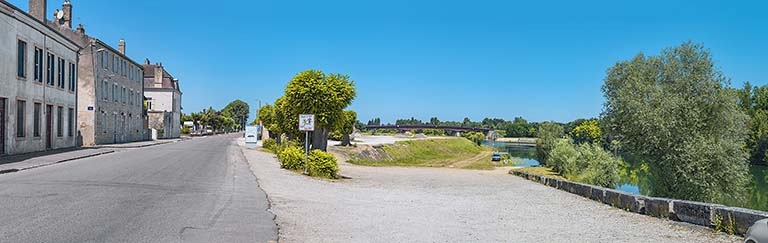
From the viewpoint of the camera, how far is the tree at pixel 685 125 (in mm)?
31766

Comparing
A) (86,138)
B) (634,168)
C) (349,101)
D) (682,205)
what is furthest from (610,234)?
(634,168)

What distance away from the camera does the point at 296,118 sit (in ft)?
91.7

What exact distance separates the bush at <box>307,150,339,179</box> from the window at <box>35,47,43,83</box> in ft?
52.5

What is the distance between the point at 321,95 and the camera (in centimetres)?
2597

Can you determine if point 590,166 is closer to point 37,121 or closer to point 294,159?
point 294,159

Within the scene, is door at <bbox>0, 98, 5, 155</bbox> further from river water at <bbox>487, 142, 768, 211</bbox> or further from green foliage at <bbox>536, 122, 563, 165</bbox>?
green foliage at <bbox>536, 122, 563, 165</bbox>

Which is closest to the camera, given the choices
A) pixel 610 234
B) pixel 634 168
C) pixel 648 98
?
pixel 610 234

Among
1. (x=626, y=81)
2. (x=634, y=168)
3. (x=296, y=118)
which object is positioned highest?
(x=626, y=81)

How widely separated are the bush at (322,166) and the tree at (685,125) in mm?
19138

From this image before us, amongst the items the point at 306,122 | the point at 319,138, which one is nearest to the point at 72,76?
the point at 319,138

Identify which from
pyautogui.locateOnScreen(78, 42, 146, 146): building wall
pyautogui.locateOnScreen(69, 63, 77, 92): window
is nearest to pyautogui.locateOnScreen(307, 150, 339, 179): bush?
pyautogui.locateOnScreen(69, 63, 77, 92): window

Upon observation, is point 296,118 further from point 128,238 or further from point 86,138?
point 86,138

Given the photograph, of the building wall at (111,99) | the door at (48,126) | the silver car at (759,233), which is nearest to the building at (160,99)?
the building wall at (111,99)

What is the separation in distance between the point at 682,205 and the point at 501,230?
374 cm
